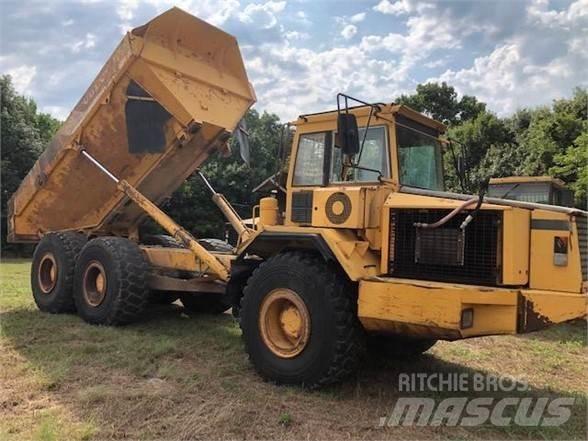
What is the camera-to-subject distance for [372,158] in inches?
206

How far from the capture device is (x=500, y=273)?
433 centimetres

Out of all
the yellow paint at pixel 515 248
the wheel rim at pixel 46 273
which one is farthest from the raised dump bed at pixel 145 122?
the yellow paint at pixel 515 248

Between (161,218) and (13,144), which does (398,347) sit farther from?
(13,144)

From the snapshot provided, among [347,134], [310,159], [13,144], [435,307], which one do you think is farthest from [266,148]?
[435,307]

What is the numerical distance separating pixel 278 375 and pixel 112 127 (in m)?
4.19

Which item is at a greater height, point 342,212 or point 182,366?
point 342,212

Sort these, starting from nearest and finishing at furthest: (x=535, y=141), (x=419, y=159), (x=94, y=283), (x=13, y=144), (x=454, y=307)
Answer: (x=454, y=307) < (x=419, y=159) < (x=94, y=283) < (x=535, y=141) < (x=13, y=144)

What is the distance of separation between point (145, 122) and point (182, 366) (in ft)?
10.5

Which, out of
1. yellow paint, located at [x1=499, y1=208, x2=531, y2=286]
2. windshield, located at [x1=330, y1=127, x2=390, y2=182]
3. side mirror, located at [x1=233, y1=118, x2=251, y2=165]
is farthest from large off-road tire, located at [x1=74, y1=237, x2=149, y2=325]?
yellow paint, located at [x1=499, y1=208, x2=531, y2=286]

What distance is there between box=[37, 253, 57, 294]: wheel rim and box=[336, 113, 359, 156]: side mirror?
17.2 ft

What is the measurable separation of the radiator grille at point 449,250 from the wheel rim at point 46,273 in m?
5.47

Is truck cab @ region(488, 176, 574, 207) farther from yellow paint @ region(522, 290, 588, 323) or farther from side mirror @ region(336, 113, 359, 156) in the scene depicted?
yellow paint @ region(522, 290, 588, 323)

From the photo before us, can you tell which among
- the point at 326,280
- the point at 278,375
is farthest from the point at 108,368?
the point at 326,280

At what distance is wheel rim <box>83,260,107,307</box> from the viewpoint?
24.1 feet
